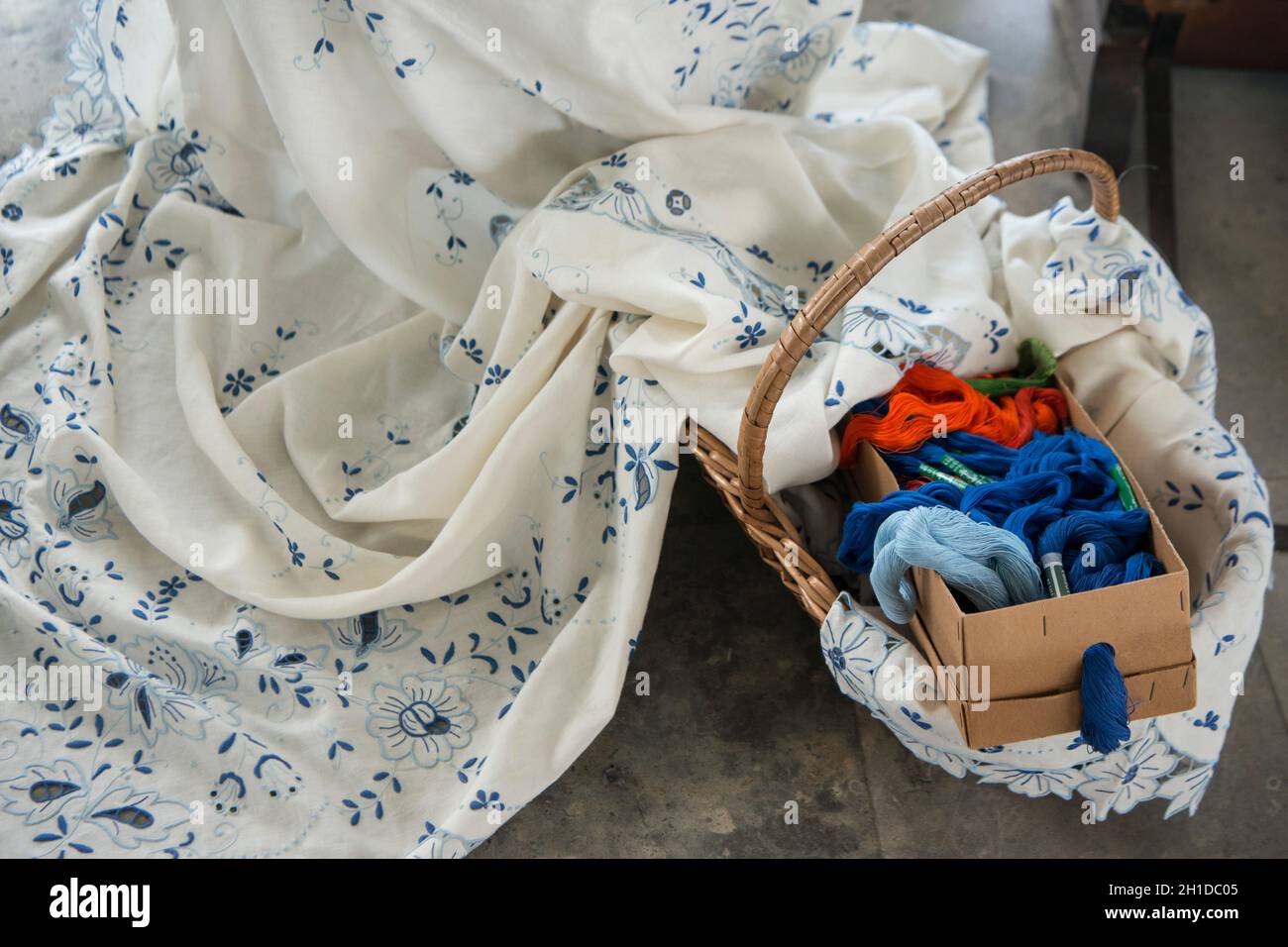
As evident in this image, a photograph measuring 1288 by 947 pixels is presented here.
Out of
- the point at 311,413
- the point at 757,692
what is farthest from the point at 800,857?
the point at 311,413

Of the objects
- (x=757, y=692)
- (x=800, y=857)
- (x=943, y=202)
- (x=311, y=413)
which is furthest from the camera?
(x=311, y=413)

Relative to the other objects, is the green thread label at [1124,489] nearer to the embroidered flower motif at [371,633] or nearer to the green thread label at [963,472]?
the green thread label at [963,472]

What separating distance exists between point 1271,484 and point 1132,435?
0.38 meters

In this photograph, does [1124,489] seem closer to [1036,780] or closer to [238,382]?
[1036,780]

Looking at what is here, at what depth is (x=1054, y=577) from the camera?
96 cm

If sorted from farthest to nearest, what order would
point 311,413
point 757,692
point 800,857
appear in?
1. point 311,413
2. point 757,692
3. point 800,857

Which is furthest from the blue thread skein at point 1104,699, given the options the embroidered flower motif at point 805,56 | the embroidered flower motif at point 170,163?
the embroidered flower motif at point 170,163

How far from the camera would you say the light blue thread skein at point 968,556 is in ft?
3.05

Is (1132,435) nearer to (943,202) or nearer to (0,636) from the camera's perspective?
(943,202)

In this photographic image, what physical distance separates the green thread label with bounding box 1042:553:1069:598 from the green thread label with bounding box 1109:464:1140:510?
0.37 feet

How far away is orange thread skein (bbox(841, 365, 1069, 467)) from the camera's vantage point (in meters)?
1.12

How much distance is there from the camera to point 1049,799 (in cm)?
116

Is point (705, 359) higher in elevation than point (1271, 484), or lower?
higher
